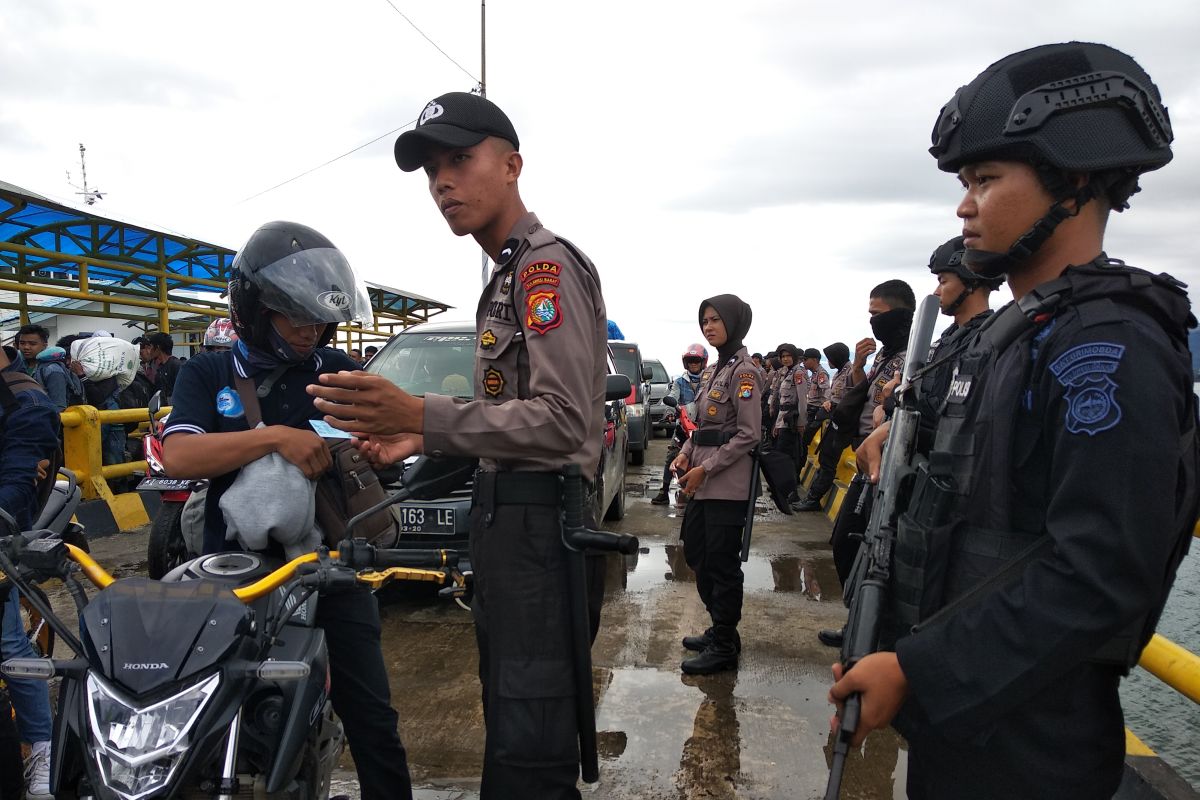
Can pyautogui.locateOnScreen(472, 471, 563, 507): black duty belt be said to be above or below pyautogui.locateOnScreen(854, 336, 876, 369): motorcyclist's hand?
below

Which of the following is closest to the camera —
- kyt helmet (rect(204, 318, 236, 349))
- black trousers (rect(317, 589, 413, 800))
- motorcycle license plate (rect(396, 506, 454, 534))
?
black trousers (rect(317, 589, 413, 800))

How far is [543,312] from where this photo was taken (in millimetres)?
1706

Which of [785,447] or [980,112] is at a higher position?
[980,112]

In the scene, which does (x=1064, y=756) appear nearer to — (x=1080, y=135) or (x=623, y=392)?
(x=1080, y=135)

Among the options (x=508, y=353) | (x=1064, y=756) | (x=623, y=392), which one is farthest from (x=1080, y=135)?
(x=623, y=392)

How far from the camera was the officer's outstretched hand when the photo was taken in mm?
1209

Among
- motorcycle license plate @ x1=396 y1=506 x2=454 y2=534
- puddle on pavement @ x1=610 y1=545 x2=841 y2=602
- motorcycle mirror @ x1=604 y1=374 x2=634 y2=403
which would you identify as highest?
motorcycle mirror @ x1=604 y1=374 x2=634 y2=403

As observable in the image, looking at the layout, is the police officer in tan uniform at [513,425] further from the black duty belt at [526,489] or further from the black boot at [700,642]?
the black boot at [700,642]

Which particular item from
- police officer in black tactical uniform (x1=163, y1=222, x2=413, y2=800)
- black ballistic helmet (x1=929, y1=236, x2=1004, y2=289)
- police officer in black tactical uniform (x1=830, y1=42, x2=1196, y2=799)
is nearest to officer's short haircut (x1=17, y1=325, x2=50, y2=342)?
police officer in black tactical uniform (x1=163, y1=222, x2=413, y2=800)

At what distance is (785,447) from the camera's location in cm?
1111

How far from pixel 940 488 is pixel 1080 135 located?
0.62 m

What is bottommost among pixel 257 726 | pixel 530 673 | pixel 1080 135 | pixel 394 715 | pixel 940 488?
pixel 394 715

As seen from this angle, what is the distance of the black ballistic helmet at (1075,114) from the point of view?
1.20m

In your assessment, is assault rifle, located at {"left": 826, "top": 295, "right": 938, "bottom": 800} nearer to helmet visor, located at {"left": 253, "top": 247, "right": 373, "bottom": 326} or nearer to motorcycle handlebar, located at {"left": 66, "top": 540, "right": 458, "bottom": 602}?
motorcycle handlebar, located at {"left": 66, "top": 540, "right": 458, "bottom": 602}
